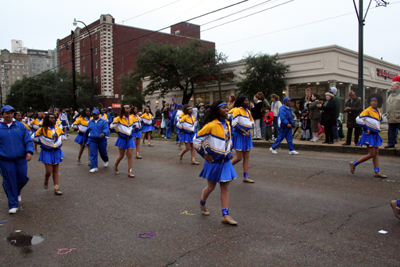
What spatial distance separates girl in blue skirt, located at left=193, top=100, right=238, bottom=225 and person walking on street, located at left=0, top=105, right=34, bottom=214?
3.10 meters

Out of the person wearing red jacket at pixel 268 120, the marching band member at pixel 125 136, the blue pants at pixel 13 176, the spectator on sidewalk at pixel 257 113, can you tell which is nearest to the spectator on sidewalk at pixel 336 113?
the person wearing red jacket at pixel 268 120

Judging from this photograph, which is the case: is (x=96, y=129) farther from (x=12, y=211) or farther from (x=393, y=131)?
(x=393, y=131)

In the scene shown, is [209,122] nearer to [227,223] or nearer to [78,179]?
[227,223]

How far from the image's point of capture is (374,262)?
3238mm

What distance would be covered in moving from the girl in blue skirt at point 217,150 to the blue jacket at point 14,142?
309 centimetres

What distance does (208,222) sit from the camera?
4.57 metres

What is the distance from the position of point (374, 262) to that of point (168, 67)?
3261 cm

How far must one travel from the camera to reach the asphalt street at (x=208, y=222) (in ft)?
11.5

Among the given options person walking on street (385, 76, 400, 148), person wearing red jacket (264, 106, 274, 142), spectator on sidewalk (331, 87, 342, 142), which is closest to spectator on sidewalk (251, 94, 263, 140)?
person wearing red jacket (264, 106, 274, 142)

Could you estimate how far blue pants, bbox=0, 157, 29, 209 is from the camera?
5.28 meters

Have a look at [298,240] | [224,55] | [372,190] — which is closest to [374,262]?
[298,240]

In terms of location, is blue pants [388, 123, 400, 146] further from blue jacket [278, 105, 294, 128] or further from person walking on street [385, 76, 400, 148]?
blue jacket [278, 105, 294, 128]

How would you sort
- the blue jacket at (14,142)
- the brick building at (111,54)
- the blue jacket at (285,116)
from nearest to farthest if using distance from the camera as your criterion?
1. the blue jacket at (14,142)
2. the blue jacket at (285,116)
3. the brick building at (111,54)

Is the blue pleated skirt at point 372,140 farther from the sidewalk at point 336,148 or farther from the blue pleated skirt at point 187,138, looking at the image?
the blue pleated skirt at point 187,138
